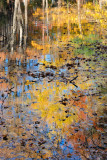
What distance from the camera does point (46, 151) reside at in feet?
18.3

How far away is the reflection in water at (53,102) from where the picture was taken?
225 inches

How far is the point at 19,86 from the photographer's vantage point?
982cm

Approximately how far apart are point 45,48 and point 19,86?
7.16 m

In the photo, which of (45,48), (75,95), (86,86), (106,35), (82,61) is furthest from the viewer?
(106,35)

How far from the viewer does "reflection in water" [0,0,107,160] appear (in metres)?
5.73

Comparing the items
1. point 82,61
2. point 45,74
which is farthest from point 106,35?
point 45,74

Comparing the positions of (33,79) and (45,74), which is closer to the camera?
(33,79)

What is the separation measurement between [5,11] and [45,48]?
1977 cm

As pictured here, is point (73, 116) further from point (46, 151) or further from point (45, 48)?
point (45, 48)

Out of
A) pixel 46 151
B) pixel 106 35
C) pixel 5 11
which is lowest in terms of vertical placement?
pixel 46 151

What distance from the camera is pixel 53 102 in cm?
834

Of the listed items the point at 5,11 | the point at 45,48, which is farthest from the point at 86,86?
the point at 5,11

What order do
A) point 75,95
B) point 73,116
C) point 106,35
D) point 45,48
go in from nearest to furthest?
point 73,116 → point 75,95 → point 45,48 → point 106,35

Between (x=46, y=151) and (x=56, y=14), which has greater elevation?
(x=56, y=14)
